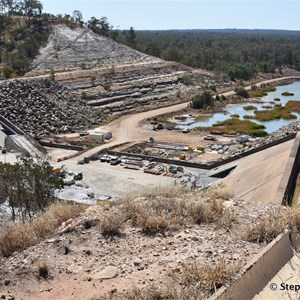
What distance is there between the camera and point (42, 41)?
70938mm

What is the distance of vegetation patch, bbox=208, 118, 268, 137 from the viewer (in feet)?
138

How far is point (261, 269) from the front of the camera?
629 cm

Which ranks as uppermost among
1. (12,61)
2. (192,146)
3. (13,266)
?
(12,61)

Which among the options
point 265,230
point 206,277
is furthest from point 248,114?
point 206,277

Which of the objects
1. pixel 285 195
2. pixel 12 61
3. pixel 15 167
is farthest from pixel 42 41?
pixel 285 195

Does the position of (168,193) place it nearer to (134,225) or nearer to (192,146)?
(134,225)

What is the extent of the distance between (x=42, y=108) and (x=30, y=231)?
122 ft

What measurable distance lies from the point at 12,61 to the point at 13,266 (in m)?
55.7

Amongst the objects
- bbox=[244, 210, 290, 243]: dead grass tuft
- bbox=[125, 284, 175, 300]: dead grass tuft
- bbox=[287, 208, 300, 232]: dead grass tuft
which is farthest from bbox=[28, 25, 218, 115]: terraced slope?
bbox=[125, 284, 175, 300]: dead grass tuft

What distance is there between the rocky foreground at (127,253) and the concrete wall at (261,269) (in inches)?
6.9

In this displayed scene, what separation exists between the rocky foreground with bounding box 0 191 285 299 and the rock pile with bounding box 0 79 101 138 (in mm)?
32329

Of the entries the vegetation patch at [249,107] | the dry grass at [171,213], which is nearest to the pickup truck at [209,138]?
the vegetation patch at [249,107]

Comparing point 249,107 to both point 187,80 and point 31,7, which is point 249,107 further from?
point 31,7

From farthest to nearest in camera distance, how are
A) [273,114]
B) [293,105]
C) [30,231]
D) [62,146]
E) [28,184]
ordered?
[293,105] < [273,114] < [62,146] < [28,184] < [30,231]
